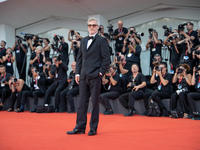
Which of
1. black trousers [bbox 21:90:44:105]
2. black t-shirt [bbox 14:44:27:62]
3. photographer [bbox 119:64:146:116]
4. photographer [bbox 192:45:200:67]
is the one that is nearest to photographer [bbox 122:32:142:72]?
photographer [bbox 119:64:146:116]

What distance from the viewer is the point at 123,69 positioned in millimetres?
6574

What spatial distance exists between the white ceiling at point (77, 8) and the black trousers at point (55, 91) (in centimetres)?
310

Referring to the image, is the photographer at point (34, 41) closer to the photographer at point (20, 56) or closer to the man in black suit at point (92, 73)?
the photographer at point (20, 56)

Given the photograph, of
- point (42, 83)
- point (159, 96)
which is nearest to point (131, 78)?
point (159, 96)

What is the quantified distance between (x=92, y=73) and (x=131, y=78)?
2.95 m

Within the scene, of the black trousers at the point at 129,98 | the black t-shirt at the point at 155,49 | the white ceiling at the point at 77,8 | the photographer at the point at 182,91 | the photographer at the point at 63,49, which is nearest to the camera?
the photographer at the point at 182,91

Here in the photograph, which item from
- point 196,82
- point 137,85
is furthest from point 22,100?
point 196,82

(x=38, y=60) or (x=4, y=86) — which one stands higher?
(x=38, y=60)

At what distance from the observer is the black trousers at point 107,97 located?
5965 millimetres

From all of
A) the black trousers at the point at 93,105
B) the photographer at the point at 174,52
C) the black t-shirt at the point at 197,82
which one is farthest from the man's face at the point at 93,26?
the photographer at the point at 174,52

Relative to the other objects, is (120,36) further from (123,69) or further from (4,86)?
(4,86)

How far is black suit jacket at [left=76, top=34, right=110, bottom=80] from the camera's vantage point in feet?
10.4

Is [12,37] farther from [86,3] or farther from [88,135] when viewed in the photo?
[88,135]

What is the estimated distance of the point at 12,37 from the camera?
1062 cm
